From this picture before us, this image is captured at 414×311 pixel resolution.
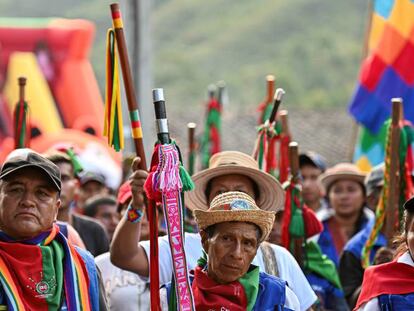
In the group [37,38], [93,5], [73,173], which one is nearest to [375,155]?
[73,173]

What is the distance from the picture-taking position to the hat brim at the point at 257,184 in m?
6.97

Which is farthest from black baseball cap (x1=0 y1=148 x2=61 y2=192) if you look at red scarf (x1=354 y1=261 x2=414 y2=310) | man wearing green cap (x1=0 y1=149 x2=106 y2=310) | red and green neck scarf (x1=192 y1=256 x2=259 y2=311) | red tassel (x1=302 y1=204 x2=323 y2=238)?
red tassel (x1=302 y1=204 x2=323 y2=238)

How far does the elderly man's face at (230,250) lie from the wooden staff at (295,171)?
1959 mm

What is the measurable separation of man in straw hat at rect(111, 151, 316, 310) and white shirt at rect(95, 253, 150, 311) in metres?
0.63

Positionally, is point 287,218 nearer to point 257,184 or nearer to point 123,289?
point 257,184

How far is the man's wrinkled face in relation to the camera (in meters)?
10.3

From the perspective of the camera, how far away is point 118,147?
6.61 meters

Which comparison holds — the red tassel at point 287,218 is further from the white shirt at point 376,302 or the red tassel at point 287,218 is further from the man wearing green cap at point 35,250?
the man wearing green cap at point 35,250

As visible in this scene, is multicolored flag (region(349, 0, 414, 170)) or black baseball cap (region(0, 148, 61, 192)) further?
multicolored flag (region(349, 0, 414, 170))

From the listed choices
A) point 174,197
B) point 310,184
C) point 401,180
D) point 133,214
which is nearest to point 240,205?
point 174,197

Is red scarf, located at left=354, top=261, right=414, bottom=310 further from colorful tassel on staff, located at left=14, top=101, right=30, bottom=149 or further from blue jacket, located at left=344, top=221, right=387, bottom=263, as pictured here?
colorful tassel on staff, located at left=14, top=101, right=30, bottom=149

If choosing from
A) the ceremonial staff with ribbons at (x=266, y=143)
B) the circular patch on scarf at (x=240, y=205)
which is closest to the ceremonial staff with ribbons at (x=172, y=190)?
the circular patch on scarf at (x=240, y=205)

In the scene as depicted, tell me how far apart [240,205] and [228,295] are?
0.41m

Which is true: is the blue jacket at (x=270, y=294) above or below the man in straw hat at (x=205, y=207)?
below
